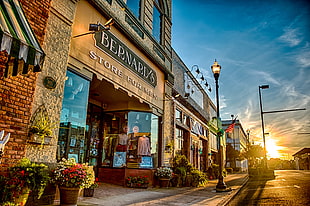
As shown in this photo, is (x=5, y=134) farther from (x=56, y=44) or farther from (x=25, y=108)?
(x=56, y=44)

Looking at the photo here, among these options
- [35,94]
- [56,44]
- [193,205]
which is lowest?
[193,205]

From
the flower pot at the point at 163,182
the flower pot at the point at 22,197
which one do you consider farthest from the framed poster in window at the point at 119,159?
the flower pot at the point at 22,197

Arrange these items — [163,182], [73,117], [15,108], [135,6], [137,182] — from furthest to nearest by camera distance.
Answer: [135,6] → [163,182] → [137,182] → [73,117] → [15,108]

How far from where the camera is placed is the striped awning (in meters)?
4.15

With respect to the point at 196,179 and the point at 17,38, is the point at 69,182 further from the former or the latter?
the point at 196,179

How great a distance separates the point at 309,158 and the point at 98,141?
199ft

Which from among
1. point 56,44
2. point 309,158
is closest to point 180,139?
point 56,44

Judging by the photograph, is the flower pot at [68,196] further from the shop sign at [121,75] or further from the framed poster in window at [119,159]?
the framed poster in window at [119,159]

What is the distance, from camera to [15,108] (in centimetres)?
570

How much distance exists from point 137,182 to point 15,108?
287 inches

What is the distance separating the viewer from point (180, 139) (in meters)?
18.1

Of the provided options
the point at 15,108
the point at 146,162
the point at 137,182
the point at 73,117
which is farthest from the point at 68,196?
the point at 146,162

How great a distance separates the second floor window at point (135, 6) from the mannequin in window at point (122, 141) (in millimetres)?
5975

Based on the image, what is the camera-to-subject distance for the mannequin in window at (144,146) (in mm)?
12658
